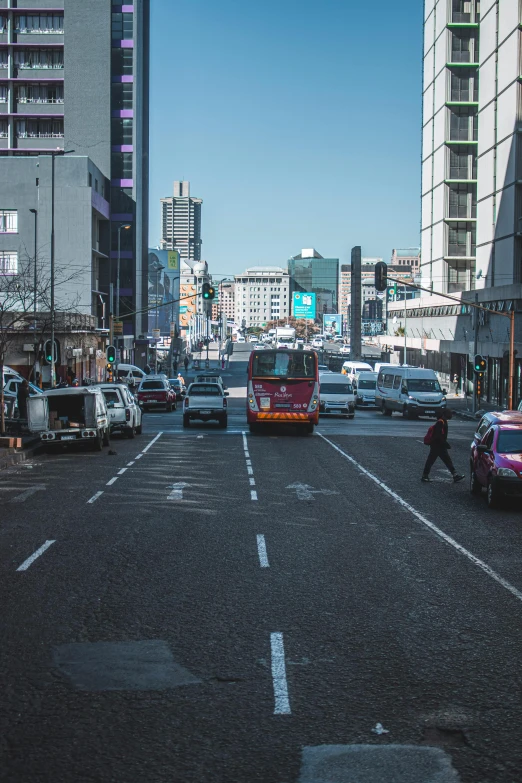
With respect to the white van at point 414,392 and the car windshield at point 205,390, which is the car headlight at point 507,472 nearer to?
the car windshield at point 205,390

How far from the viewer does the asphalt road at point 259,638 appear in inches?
257

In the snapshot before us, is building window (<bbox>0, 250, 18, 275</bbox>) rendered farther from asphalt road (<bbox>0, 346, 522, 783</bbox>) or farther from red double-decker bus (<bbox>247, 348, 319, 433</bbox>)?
asphalt road (<bbox>0, 346, 522, 783</bbox>)

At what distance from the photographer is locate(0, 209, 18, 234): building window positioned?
7119 centimetres

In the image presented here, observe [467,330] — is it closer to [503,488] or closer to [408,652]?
[503,488]

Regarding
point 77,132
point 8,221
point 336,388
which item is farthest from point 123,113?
point 336,388

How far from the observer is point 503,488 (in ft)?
61.1

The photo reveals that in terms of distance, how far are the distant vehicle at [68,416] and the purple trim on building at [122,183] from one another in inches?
2663

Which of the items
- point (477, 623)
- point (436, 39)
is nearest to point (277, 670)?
point (477, 623)

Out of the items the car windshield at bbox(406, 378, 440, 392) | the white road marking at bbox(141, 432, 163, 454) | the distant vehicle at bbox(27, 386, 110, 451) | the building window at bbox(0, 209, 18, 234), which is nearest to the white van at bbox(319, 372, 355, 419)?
the car windshield at bbox(406, 378, 440, 392)

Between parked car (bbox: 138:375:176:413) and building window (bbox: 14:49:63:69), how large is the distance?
4306cm

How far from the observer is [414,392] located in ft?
167

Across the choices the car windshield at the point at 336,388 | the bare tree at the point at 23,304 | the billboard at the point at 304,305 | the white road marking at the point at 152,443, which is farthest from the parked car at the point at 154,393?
the billboard at the point at 304,305

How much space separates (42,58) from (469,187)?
131ft

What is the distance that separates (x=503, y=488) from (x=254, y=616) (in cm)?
952
